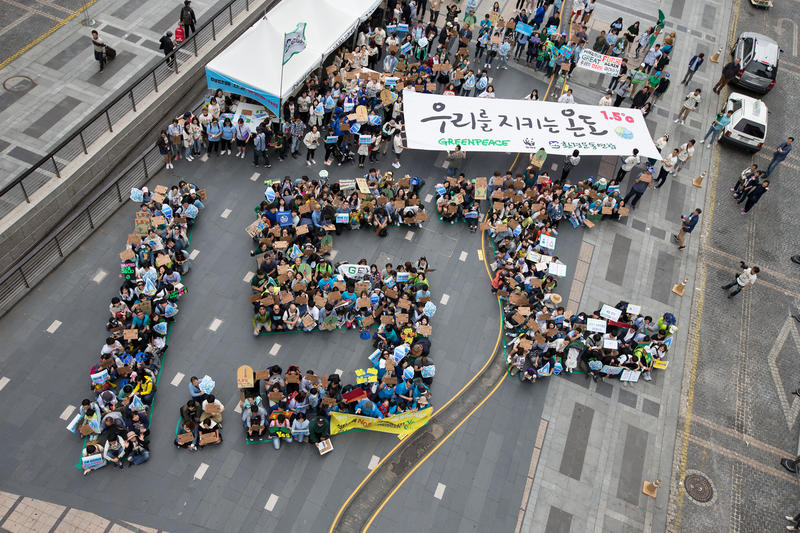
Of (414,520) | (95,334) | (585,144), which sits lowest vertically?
(414,520)

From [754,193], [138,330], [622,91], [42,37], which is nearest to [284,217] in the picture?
[138,330]

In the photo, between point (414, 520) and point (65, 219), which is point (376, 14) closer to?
point (65, 219)

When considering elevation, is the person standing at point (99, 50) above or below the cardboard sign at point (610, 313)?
above

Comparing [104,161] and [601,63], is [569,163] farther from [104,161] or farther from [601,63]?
[104,161]

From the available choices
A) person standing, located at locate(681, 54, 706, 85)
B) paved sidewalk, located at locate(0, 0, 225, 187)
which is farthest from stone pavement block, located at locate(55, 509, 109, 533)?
person standing, located at locate(681, 54, 706, 85)

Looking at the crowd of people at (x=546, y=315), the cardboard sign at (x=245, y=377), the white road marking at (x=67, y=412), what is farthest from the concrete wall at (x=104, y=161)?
the crowd of people at (x=546, y=315)

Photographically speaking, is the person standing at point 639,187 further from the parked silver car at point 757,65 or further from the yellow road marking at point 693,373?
the parked silver car at point 757,65

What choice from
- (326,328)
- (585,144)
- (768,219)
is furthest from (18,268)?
(768,219)
